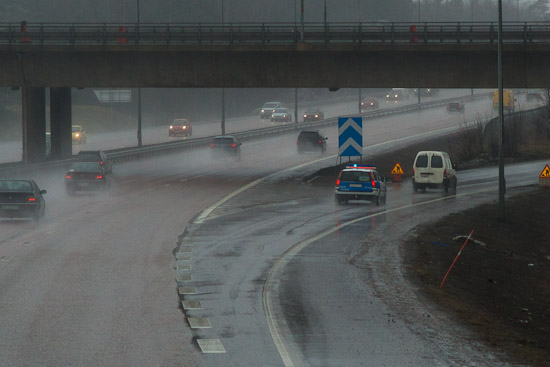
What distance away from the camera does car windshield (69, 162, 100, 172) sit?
44.6 meters

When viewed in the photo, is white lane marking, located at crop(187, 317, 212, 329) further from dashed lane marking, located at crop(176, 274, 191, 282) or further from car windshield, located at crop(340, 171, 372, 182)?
car windshield, located at crop(340, 171, 372, 182)

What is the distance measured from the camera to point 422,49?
165 ft

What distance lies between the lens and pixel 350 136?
46.1 metres

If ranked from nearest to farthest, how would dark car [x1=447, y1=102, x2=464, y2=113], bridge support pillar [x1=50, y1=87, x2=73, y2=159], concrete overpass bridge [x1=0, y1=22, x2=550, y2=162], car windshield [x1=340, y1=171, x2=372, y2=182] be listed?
car windshield [x1=340, y1=171, x2=372, y2=182] < concrete overpass bridge [x1=0, y1=22, x2=550, y2=162] < bridge support pillar [x1=50, y1=87, x2=73, y2=159] < dark car [x1=447, y1=102, x2=464, y2=113]

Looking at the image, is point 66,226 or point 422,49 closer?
point 66,226

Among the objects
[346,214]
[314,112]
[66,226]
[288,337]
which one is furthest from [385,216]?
[314,112]

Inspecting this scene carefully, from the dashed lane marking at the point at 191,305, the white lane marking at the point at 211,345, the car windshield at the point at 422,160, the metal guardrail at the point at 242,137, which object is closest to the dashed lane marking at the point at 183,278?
the dashed lane marking at the point at 191,305

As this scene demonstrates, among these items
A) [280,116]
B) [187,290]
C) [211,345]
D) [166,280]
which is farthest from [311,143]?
[211,345]

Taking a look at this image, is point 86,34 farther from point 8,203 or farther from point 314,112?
point 314,112

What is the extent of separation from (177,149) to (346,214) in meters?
41.9

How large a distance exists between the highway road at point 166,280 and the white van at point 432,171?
1437mm

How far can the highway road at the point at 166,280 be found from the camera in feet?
48.8

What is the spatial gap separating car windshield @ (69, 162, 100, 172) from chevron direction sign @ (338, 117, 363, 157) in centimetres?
1168

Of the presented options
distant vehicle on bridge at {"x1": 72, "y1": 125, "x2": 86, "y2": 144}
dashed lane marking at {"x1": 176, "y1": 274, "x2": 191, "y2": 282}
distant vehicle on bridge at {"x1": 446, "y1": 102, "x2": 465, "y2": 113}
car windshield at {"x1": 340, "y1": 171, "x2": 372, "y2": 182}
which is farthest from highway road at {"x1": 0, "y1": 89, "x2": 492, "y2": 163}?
dashed lane marking at {"x1": 176, "y1": 274, "x2": 191, "y2": 282}
